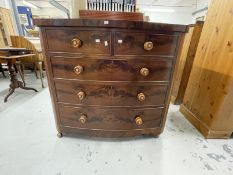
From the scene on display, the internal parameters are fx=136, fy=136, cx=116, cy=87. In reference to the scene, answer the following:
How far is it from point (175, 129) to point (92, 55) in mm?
1159

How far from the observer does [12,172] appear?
935mm

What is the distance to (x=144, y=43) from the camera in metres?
0.88

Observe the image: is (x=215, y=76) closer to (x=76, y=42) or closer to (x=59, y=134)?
(x=76, y=42)

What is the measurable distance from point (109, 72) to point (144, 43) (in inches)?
11.8

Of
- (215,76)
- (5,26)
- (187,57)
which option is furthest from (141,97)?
(5,26)

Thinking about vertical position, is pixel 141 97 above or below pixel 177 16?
below

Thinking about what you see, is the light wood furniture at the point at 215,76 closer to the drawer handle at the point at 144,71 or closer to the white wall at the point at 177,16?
the drawer handle at the point at 144,71

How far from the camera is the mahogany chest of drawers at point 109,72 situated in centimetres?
85

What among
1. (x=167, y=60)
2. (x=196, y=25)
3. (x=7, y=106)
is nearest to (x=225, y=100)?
(x=167, y=60)

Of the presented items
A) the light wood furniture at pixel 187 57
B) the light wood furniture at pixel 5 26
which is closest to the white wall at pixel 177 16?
the light wood furniture at pixel 5 26

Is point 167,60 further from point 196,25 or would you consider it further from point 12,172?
point 12,172

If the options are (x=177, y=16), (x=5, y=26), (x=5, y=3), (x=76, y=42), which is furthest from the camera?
(x=177, y=16)

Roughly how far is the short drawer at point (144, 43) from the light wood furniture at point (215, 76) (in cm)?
59

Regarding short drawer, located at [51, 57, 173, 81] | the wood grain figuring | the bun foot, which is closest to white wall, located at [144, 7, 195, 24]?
the wood grain figuring
